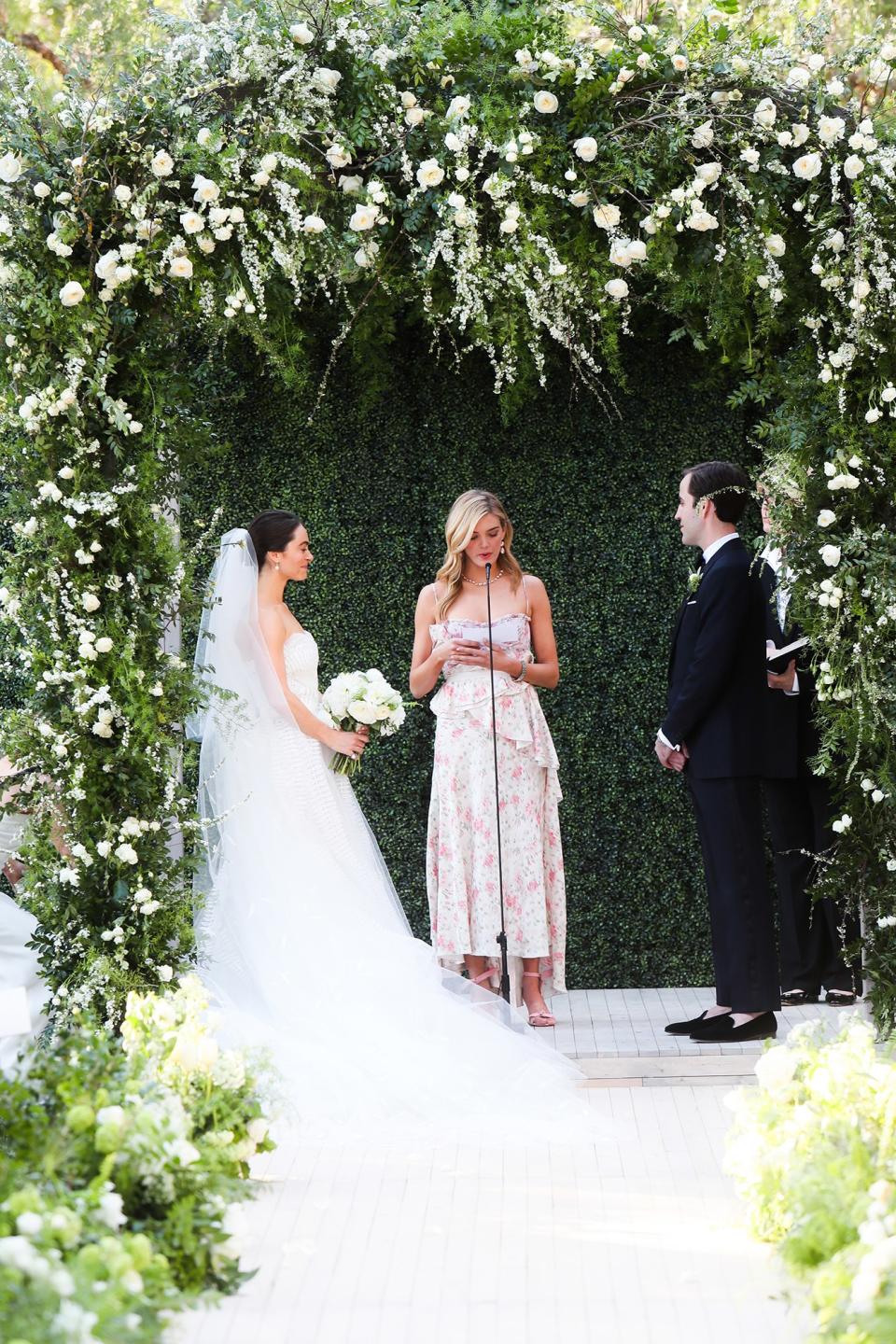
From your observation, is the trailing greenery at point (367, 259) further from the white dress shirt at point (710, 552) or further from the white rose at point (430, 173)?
the white dress shirt at point (710, 552)

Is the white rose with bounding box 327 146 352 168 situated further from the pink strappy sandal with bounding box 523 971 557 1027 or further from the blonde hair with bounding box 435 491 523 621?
the pink strappy sandal with bounding box 523 971 557 1027

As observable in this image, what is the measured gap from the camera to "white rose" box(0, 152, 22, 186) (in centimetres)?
410

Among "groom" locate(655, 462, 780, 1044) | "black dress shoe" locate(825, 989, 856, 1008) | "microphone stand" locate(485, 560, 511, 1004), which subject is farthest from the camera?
"black dress shoe" locate(825, 989, 856, 1008)

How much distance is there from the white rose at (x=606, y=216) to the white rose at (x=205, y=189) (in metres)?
1.04

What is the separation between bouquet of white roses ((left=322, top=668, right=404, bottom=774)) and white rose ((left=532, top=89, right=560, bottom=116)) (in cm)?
192

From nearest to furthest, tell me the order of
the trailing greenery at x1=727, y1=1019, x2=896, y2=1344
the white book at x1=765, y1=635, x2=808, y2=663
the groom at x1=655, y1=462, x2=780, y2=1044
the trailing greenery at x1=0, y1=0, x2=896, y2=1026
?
1. the trailing greenery at x1=727, y1=1019, x2=896, y2=1344
2. the trailing greenery at x1=0, y1=0, x2=896, y2=1026
3. the groom at x1=655, y1=462, x2=780, y2=1044
4. the white book at x1=765, y1=635, x2=808, y2=663

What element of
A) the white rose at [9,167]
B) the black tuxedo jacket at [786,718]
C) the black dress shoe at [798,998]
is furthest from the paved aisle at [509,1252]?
the white rose at [9,167]

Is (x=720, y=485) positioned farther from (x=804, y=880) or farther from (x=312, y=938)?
(x=312, y=938)

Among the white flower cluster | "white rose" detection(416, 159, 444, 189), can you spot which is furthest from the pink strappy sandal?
"white rose" detection(416, 159, 444, 189)

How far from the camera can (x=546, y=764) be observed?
5.56 m

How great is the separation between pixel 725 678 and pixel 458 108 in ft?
6.60

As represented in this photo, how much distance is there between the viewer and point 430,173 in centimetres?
418

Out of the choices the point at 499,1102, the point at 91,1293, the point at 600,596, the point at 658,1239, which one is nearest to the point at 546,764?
the point at 600,596

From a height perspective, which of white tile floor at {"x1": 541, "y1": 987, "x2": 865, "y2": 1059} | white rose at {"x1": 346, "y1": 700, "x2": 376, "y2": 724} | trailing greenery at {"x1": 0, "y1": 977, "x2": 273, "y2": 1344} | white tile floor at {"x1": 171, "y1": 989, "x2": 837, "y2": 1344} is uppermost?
white rose at {"x1": 346, "y1": 700, "x2": 376, "y2": 724}
